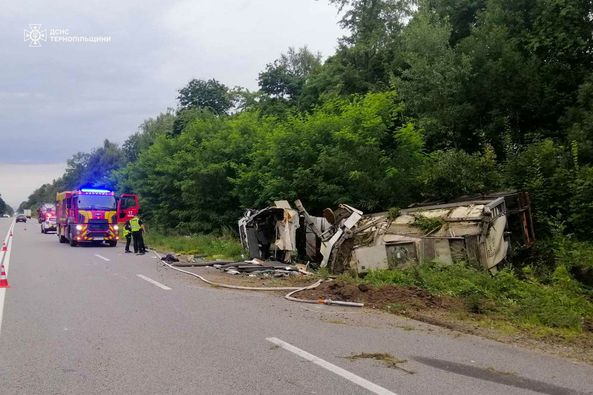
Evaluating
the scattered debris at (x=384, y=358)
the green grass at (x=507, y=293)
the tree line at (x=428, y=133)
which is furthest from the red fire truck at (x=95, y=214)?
the scattered debris at (x=384, y=358)

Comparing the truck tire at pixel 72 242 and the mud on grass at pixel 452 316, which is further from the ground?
the truck tire at pixel 72 242

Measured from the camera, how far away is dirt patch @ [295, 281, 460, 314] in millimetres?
9250

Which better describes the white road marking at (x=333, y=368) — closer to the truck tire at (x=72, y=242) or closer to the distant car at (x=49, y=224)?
the truck tire at (x=72, y=242)

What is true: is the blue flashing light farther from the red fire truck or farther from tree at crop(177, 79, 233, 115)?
tree at crop(177, 79, 233, 115)

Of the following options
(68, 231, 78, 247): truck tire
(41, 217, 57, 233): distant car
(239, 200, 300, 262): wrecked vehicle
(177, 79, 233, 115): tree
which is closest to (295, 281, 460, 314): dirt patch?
(239, 200, 300, 262): wrecked vehicle

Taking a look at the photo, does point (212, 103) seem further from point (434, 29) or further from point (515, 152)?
point (515, 152)

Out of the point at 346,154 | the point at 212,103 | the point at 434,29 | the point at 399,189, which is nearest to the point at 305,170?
the point at 346,154

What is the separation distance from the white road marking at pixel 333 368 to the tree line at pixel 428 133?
10592 mm

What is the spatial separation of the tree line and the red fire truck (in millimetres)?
3216

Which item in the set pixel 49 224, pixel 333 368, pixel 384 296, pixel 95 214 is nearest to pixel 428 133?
pixel 384 296

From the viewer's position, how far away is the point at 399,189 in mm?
17312

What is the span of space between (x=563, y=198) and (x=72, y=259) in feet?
51.2

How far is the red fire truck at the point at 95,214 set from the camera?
25062mm

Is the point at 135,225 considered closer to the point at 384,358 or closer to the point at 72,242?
the point at 72,242
